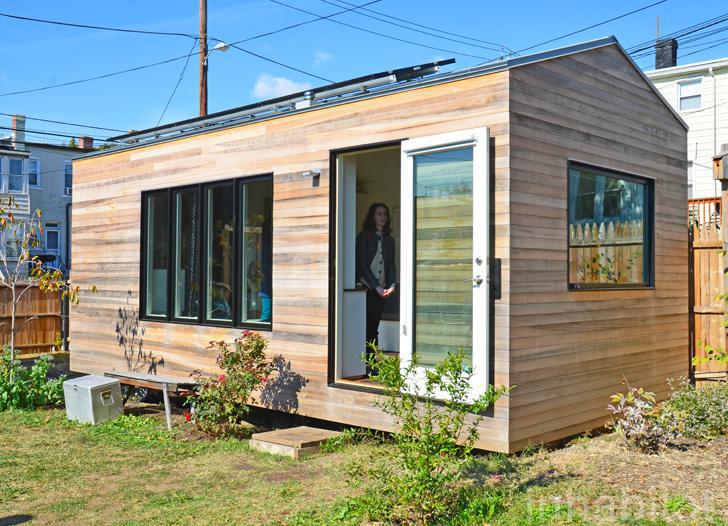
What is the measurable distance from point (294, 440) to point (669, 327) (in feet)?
12.9

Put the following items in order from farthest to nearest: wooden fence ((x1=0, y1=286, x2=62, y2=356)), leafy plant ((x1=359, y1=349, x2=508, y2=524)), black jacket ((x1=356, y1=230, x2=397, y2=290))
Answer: wooden fence ((x1=0, y1=286, x2=62, y2=356)), black jacket ((x1=356, y1=230, x2=397, y2=290)), leafy plant ((x1=359, y1=349, x2=508, y2=524))

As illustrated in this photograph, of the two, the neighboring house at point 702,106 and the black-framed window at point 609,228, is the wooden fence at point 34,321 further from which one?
the neighboring house at point 702,106

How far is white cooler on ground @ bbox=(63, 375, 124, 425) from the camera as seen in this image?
8062 mm

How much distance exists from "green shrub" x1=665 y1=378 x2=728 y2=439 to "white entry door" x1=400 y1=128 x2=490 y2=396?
1.92 metres

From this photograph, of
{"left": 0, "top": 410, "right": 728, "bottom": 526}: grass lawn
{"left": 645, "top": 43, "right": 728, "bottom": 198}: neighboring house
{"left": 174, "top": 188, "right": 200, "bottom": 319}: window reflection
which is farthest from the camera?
{"left": 645, "top": 43, "right": 728, "bottom": 198}: neighboring house

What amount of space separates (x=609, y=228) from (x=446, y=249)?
186cm

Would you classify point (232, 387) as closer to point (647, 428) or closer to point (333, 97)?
point (333, 97)

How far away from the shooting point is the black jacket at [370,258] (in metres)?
7.71

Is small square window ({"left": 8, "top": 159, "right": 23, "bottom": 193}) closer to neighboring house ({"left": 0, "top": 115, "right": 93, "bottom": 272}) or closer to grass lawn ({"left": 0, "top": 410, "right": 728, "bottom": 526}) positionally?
neighboring house ({"left": 0, "top": 115, "right": 93, "bottom": 272})

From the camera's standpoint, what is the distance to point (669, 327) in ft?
25.6

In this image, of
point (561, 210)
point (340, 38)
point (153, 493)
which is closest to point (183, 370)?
point (153, 493)

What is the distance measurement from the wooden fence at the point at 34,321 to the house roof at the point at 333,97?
6.69 meters

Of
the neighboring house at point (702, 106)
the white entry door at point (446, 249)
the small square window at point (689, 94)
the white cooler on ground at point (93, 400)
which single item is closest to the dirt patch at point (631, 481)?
the white entry door at point (446, 249)

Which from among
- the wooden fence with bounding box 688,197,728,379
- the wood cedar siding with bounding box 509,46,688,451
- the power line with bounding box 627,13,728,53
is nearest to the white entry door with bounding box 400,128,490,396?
the wood cedar siding with bounding box 509,46,688,451
